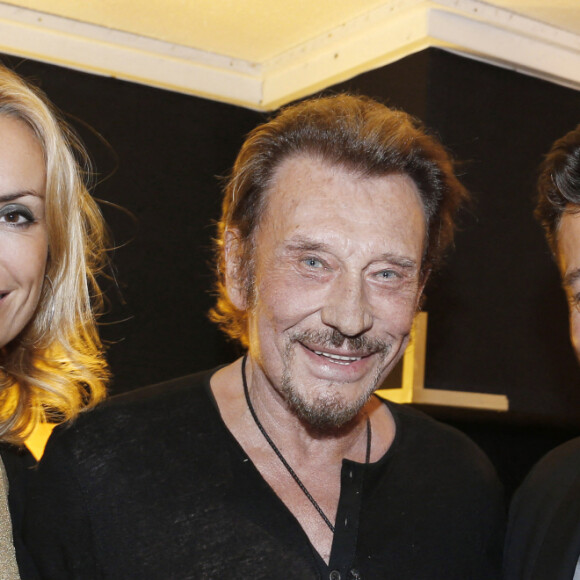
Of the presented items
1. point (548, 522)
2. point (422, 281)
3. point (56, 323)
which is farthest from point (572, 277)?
point (56, 323)

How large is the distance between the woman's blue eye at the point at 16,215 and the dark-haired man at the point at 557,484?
4.39ft

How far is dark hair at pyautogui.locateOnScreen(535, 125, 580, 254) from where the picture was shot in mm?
2518

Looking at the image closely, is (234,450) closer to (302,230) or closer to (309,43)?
(302,230)

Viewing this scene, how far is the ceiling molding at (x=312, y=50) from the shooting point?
3.85 m

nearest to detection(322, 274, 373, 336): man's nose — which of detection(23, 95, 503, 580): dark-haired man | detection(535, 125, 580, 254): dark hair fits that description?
detection(23, 95, 503, 580): dark-haired man

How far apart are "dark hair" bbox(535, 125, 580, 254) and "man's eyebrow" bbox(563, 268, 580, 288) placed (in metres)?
0.18

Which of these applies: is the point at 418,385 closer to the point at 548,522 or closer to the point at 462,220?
the point at 462,220

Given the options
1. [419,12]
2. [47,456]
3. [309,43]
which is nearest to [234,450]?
[47,456]

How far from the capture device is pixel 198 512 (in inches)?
84.1

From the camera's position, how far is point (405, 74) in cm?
398

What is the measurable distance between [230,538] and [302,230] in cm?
72

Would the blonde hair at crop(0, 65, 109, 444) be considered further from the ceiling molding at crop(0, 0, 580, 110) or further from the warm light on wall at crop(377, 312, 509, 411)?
the ceiling molding at crop(0, 0, 580, 110)

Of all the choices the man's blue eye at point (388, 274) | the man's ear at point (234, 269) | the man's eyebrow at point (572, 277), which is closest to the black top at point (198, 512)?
the man's ear at point (234, 269)

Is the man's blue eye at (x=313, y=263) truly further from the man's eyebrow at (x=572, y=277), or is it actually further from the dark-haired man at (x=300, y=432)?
the man's eyebrow at (x=572, y=277)
